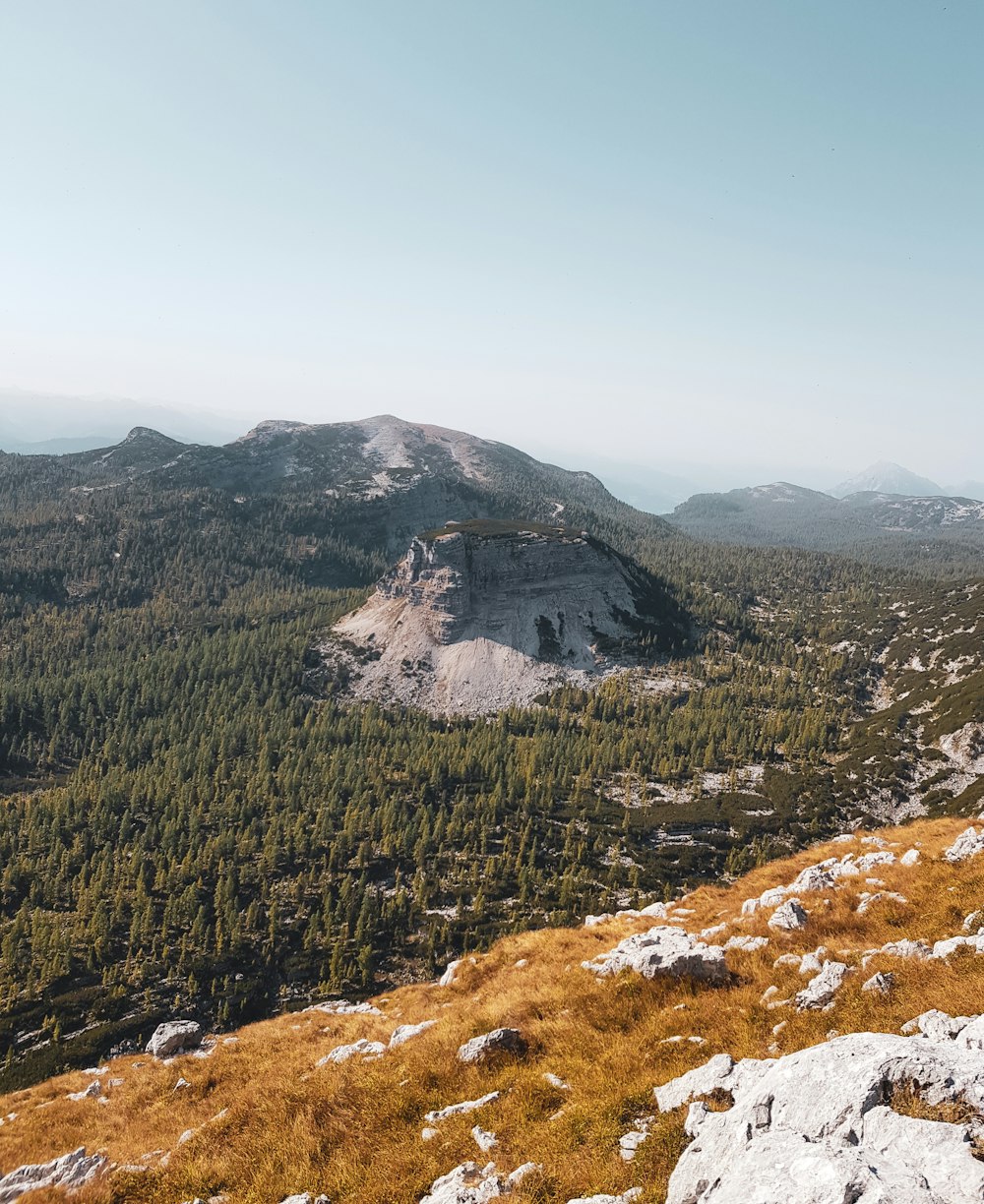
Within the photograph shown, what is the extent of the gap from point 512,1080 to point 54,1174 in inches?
745

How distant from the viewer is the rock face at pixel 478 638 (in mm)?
173375

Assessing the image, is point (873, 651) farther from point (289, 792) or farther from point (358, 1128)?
point (358, 1128)

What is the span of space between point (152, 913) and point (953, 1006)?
99503 mm

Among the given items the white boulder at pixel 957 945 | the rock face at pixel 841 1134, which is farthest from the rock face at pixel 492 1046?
the white boulder at pixel 957 945

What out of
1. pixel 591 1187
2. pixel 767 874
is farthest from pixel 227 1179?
pixel 767 874

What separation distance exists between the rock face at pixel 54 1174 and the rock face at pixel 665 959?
20975 mm

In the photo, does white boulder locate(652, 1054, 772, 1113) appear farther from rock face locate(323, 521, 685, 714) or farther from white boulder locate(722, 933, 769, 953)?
rock face locate(323, 521, 685, 714)

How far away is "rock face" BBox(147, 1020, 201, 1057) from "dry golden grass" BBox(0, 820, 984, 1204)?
23.7 ft

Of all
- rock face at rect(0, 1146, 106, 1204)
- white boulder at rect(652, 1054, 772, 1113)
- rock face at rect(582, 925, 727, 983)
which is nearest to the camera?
white boulder at rect(652, 1054, 772, 1113)

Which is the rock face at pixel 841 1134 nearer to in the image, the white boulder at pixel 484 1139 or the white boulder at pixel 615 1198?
the white boulder at pixel 615 1198

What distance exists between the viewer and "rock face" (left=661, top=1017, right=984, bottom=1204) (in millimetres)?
9180

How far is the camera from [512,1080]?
19375 millimetres

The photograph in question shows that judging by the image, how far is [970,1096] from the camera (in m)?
10.6

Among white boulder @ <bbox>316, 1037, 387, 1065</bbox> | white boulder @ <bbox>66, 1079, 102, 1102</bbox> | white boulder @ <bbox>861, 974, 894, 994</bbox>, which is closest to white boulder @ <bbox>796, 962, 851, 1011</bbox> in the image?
white boulder @ <bbox>861, 974, 894, 994</bbox>
